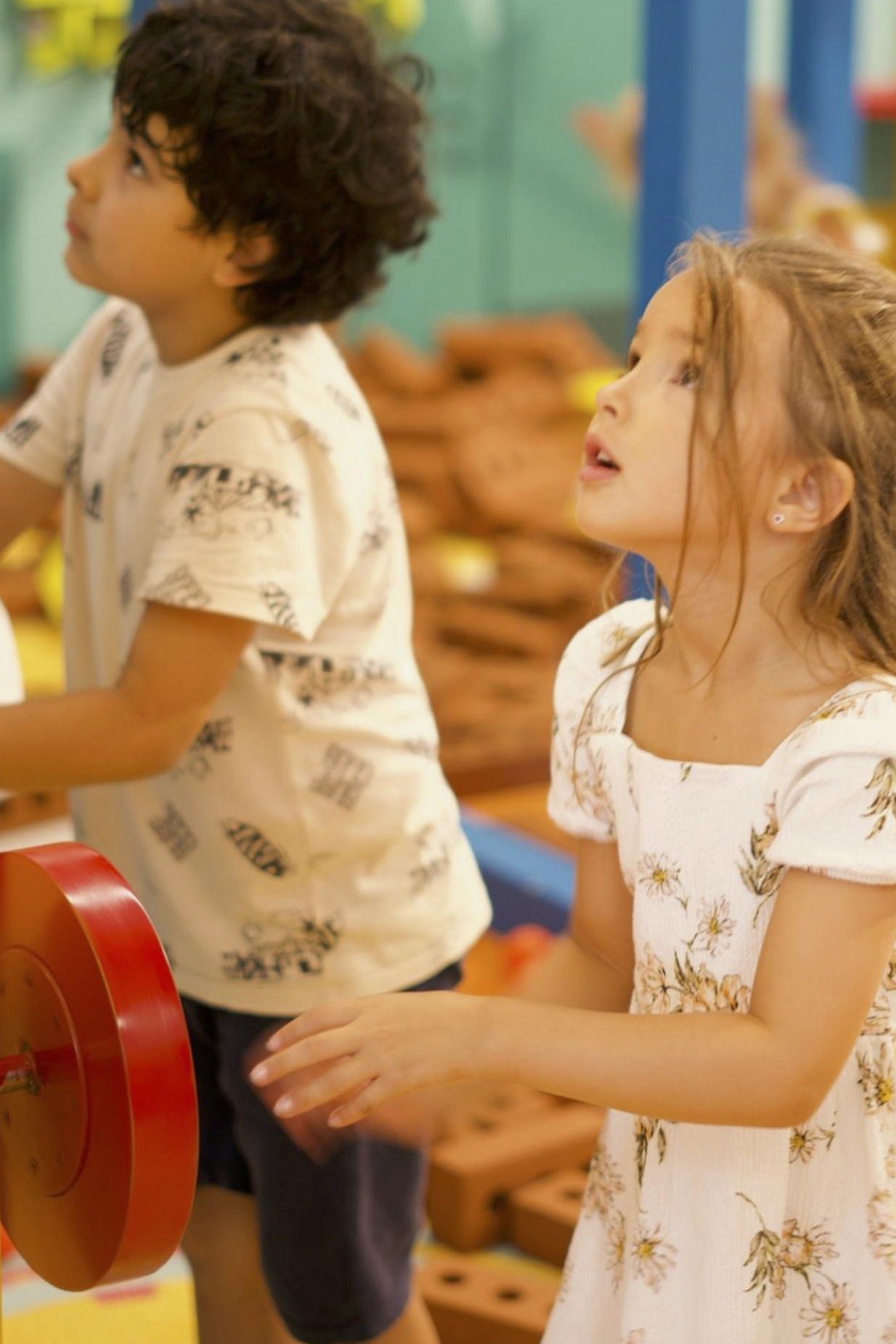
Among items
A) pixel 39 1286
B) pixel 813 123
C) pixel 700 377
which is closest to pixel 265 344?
pixel 700 377

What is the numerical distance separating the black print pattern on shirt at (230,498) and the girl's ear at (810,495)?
1.12 feet

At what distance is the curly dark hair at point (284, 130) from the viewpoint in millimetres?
1081

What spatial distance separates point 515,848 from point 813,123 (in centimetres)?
159

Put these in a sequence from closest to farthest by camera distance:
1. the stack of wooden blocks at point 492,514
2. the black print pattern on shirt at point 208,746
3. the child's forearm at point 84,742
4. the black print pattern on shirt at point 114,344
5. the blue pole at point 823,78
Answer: the child's forearm at point 84,742, the black print pattern on shirt at point 208,746, the black print pattern on shirt at point 114,344, the stack of wooden blocks at point 492,514, the blue pole at point 823,78

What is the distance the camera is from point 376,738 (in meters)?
1.11

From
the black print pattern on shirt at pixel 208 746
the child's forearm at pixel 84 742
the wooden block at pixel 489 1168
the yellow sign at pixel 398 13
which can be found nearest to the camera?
the child's forearm at pixel 84 742

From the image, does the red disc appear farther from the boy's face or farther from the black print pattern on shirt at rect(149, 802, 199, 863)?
the boy's face

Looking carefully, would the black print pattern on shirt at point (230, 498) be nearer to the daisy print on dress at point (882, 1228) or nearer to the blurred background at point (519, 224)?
the blurred background at point (519, 224)

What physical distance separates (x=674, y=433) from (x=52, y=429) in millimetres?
580

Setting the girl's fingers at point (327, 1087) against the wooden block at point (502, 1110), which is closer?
the girl's fingers at point (327, 1087)

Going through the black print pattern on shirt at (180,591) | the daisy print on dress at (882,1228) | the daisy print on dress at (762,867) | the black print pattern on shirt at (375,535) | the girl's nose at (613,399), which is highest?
the girl's nose at (613,399)

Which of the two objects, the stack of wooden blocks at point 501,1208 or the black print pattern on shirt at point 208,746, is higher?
the black print pattern on shirt at point 208,746

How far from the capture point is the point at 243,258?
1119 mm

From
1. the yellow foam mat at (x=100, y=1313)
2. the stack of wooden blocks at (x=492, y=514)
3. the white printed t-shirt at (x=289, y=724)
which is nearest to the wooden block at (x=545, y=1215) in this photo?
the yellow foam mat at (x=100, y=1313)
